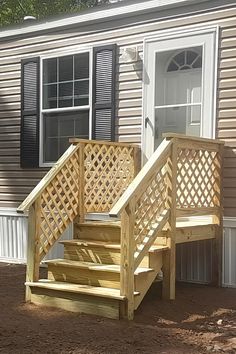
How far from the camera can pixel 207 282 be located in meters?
6.18

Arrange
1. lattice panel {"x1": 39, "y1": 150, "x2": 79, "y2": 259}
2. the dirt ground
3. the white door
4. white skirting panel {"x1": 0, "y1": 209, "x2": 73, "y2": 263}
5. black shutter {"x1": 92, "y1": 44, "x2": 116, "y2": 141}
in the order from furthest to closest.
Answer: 1. white skirting panel {"x1": 0, "y1": 209, "x2": 73, "y2": 263}
2. black shutter {"x1": 92, "y1": 44, "x2": 116, "y2": 141}
3. the white door
4. lattice panel {"x1": 39, "y1": 150, "x2": 79, "y2": 259}
5. the dirt ground

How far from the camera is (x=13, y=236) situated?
8.13 metres

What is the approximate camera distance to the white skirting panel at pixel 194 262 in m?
6.20

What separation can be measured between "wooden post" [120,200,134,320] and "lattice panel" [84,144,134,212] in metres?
1.64

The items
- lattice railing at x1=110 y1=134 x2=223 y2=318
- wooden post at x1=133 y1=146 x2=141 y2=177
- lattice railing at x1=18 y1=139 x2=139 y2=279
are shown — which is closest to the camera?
lattice railing at x1=110 y1=134 x2=223 y2=318

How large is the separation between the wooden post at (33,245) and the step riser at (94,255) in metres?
0.40

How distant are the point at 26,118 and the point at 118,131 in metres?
1.61

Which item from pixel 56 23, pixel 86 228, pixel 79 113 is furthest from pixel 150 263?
pixel 56 23

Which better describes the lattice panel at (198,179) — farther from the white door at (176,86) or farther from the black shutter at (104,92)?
the black shutter at (104,92)

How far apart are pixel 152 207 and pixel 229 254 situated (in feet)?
4.71

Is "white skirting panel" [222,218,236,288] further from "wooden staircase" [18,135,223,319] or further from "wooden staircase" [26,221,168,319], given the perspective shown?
"wooden staircase" [26,221,168,319]

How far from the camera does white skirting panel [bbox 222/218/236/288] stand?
6.00 metres

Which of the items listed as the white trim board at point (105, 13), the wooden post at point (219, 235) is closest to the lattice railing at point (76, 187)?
the wooden post at point (219, 235)

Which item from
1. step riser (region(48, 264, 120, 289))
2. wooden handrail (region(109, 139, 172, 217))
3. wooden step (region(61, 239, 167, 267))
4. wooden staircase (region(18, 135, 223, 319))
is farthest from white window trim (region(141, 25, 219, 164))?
step riser (region(48, 264, 120, 289))
